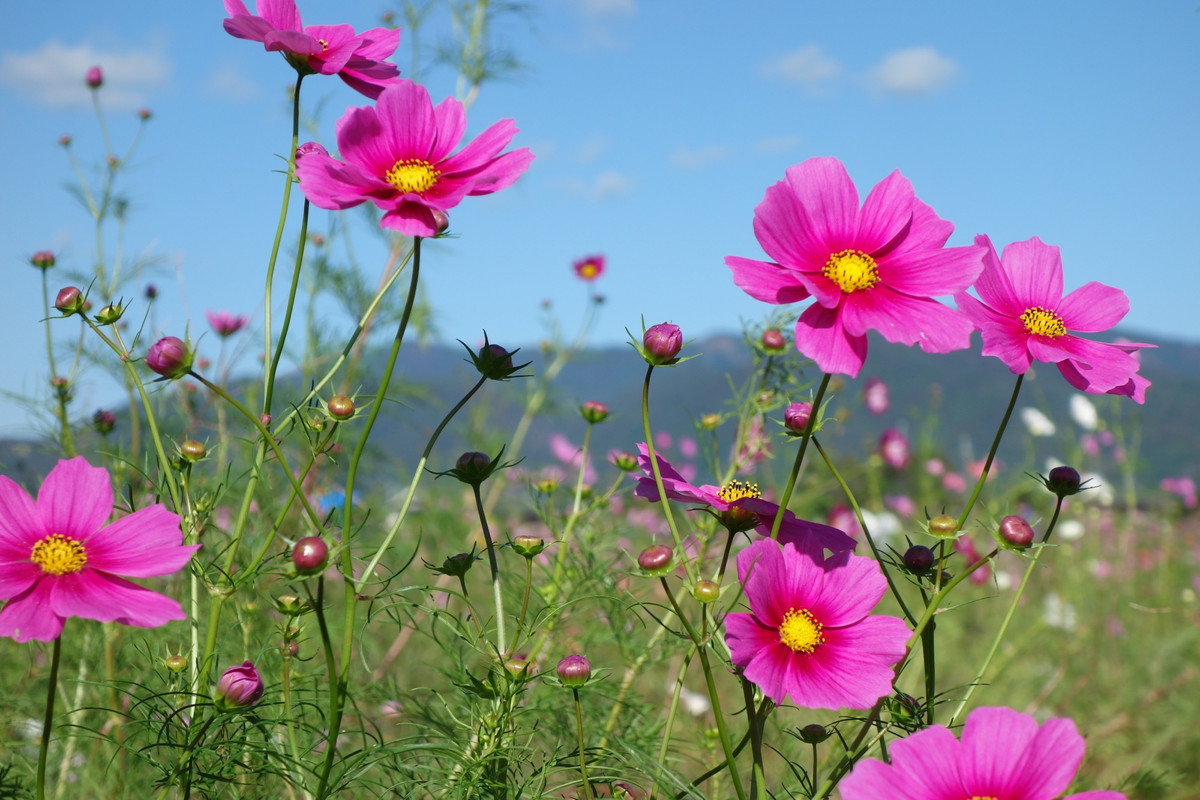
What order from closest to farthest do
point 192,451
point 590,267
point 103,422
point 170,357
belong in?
point 170,357 → point 192,451 → point 103,422 → point 590,267

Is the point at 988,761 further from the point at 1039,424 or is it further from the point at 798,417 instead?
the point at 1039,424

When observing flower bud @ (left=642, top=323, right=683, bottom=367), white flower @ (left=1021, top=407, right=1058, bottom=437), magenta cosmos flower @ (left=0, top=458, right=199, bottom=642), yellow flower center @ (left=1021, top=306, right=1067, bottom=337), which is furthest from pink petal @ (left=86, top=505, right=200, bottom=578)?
white flower @ (left=1021, top=407, right=1058, bottom=437)

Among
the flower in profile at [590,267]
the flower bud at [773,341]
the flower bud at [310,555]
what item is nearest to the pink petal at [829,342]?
the flower bud at [310,555]

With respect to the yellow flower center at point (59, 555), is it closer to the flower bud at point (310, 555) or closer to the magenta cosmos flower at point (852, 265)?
the flower bud at point (310, 555)

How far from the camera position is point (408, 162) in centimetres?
73

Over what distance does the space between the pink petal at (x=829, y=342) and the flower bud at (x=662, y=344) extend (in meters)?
0.08

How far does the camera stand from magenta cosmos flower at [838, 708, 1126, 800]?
555 mm

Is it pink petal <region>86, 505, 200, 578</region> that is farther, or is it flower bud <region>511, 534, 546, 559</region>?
flower bud <region>511, 534, 546, 559</region>

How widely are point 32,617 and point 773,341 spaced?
0.98m

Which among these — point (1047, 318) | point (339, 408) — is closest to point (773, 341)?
point (1047, 318)

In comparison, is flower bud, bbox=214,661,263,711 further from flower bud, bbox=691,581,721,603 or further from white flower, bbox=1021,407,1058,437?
white flower, bbox=1021,407,1058,437

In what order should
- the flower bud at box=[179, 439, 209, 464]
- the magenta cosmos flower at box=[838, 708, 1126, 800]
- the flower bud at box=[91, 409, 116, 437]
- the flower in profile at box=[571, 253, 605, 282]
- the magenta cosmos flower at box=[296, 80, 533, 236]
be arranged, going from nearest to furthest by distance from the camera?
the magenta cosmos flower at box=[838, 708, 1126, 800]
the magenta cosmos flower at box=[296, 80, 533, 236]
the flower bud at box=[179, 439, 209, 464]
the flower bud at box=[91, 409, 116, 437]
the flower in profile at box=[571, 253, 605, 282]

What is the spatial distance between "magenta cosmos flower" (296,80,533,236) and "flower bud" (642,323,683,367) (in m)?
0.16

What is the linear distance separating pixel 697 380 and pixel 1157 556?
94.2 feet
